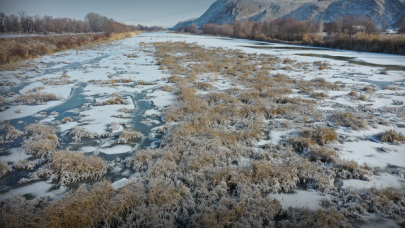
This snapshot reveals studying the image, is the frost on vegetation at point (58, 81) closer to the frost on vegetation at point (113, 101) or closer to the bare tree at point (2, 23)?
the frost on vegetation at point (113, 101)

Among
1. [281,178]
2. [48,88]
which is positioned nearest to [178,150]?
[281,178]

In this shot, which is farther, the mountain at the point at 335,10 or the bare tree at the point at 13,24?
the mountain at the point at 335,10

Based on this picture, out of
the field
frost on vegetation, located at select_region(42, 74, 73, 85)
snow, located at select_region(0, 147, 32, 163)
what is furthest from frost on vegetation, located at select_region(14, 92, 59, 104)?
snow, located at select_region(0, 147, 32, 163)

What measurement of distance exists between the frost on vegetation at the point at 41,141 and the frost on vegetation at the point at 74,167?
25.4 inches

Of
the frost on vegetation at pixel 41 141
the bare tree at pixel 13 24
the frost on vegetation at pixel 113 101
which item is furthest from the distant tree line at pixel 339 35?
the bare tree at pixel 13 24

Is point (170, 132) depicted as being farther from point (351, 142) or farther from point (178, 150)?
point (351, 142)

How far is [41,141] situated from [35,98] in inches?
200

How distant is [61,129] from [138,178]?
154 inches

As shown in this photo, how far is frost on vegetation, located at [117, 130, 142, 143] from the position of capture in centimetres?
560

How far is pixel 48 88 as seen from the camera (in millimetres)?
10453

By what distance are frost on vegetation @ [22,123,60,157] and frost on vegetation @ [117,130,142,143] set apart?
5.21 ft

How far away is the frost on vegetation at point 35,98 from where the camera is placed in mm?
8445

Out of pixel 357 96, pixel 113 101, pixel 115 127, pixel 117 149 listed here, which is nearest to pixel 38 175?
pixel 117 149

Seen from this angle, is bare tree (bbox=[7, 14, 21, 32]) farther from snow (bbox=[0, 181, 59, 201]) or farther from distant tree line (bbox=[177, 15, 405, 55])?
snow (bbox=[0, 181, 59, 201])
